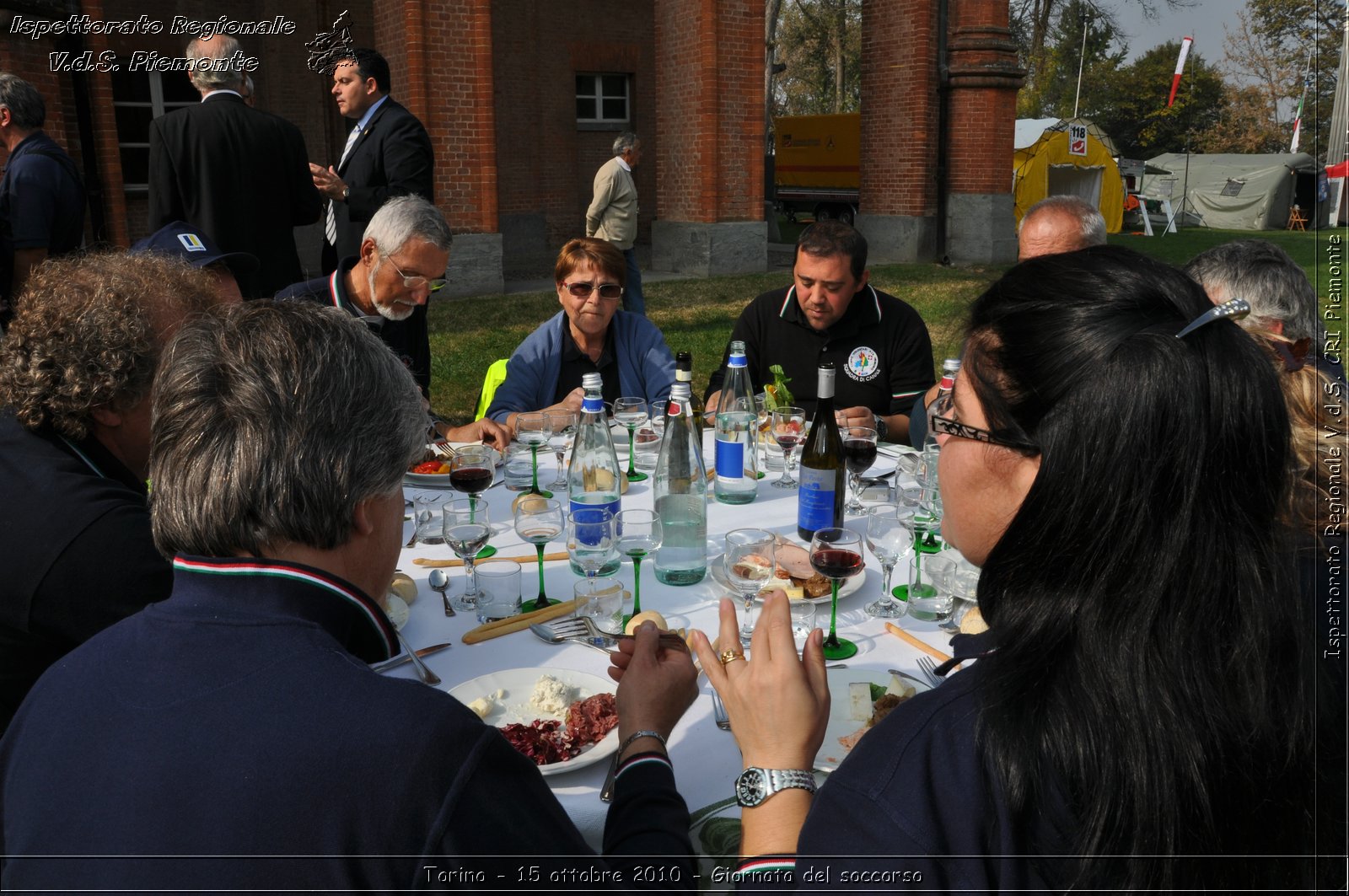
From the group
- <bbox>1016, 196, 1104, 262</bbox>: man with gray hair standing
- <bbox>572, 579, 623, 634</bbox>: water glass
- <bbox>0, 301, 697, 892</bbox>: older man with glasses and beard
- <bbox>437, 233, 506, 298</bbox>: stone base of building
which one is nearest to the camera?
<bbox>0, 301, 697, 892</bbox>: older man with glasses and beard

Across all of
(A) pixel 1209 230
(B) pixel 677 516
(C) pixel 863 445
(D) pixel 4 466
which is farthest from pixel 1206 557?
(A) pixel 1209 230

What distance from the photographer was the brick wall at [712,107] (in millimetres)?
13367

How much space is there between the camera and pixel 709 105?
13.5 metres

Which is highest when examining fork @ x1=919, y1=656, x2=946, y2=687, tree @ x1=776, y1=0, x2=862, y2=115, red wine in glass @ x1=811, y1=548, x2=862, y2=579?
tree @ x1=776, y1=0, x2=862, y2=115

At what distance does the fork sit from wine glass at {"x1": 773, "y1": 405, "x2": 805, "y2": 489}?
1.28 m

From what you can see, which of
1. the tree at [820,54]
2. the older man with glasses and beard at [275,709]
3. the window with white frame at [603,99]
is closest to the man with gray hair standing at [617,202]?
the window with white frame at [603,99]

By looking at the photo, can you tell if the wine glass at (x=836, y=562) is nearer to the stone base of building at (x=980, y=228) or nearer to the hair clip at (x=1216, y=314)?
the hair clip at (x=1216, y=314)

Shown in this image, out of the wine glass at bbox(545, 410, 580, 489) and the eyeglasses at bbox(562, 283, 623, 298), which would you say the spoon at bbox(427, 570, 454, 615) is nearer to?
the wine glass at bbox(545, 410, 580, 489)

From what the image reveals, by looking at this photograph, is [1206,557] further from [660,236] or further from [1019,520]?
[660,236]

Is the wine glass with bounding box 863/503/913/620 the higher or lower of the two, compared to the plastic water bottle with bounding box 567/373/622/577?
lower

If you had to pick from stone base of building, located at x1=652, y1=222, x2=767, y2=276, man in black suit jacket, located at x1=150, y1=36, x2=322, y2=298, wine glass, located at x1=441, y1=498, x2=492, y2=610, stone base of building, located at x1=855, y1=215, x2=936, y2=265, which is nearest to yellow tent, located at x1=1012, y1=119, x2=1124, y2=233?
stone base of building, located at x1=855, y1=215, x2=936, y2=265

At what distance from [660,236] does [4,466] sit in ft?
44.2

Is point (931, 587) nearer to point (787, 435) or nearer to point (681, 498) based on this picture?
point (681, 498)

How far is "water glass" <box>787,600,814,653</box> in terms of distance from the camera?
2.12m
